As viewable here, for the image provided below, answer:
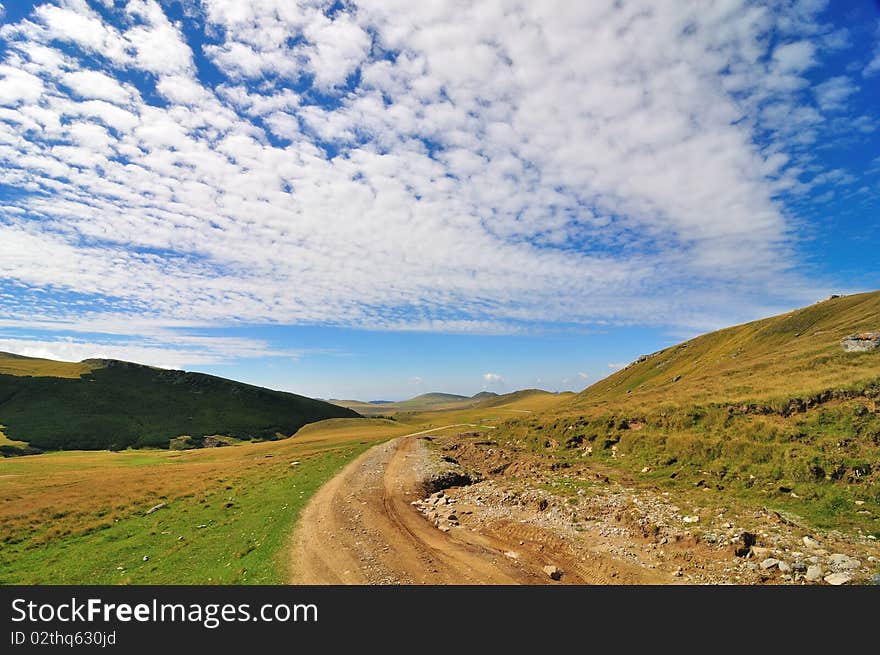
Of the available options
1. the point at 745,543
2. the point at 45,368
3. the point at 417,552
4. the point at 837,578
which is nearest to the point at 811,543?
the point at 745,543

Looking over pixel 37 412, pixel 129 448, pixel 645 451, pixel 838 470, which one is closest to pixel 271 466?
pixel 645 451

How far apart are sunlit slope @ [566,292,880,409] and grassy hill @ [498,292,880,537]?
25 centimetres

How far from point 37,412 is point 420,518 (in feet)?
501

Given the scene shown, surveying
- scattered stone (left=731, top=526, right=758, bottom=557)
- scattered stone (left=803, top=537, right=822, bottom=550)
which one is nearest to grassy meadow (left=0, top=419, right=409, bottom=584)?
scattered stone (left=731, top=526, right=758, bottom=557)

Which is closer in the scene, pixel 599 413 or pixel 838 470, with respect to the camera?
pixel 838 470

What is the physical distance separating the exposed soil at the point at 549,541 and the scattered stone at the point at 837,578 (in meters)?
0.08

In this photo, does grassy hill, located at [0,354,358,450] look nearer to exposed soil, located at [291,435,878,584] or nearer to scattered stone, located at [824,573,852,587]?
exposed soil, located at [291,435,878,584]

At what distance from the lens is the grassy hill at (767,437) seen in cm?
1981

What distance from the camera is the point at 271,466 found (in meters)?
44.9

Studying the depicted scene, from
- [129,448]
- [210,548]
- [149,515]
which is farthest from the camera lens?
[129,448]

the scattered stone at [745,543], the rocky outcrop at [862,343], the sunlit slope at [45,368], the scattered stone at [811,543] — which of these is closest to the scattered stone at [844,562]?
the scattered stone at [811,543]
